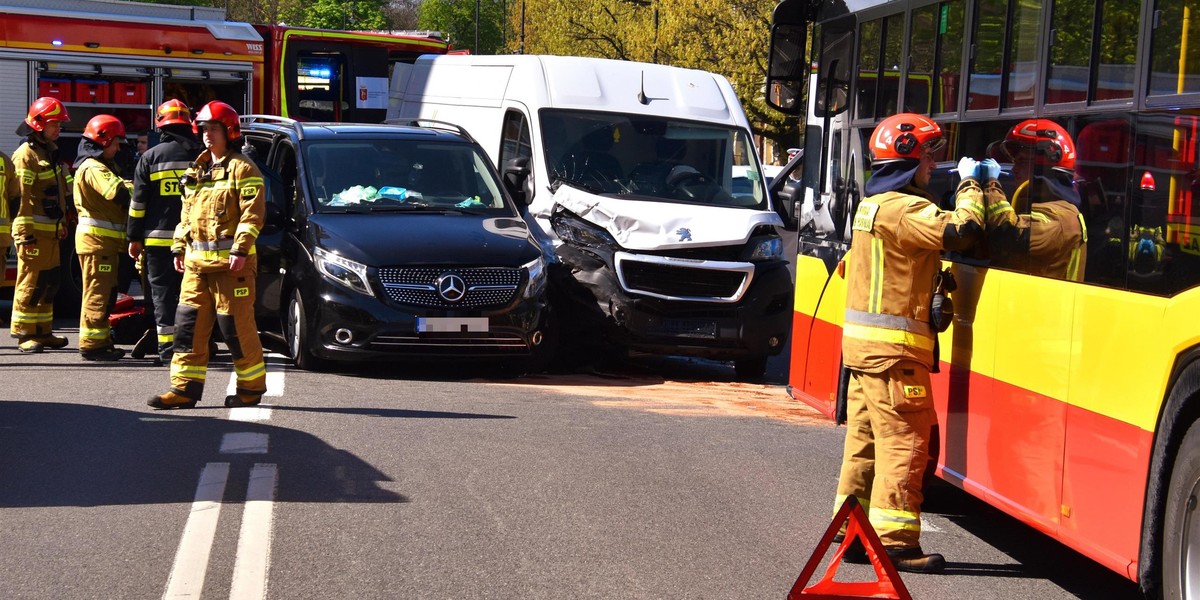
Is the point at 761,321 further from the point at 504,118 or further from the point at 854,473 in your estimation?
the point at 854,473

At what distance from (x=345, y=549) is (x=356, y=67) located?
15.8m

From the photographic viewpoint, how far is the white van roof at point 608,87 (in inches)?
512

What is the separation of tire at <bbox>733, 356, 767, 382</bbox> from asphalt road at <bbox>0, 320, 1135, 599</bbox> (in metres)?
1.87

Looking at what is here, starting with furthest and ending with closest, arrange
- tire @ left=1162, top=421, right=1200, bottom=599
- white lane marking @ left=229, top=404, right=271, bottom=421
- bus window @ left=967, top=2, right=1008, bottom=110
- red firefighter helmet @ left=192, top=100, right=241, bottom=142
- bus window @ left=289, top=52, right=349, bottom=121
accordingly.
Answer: bus window @ left=289, top=52, right=349, bottom=121, red firefighter helmet @ left=192, top=100, right=241, bottom=142, white lane marking @ left=229, top=404, right=271, bottom=421, bus window @ left=967, top=2, right=1008, bottom=110, tire @ left=1162, top=421, right=1200, bottom=599

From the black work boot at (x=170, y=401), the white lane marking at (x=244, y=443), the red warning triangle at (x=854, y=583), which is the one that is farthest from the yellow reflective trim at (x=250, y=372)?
the red warning triangle at (x=854, y=583)

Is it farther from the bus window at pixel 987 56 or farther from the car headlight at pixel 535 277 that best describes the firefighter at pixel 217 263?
the bus window at pixel 987 56

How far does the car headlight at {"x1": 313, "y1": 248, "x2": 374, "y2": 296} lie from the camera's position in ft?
36.0

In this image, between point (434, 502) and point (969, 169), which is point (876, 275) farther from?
point (434, 502)

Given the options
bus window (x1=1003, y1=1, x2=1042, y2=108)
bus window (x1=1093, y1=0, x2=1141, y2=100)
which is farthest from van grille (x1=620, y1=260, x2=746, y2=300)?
bus window (x1=1093, y1=0, x2=1141, y2=100)

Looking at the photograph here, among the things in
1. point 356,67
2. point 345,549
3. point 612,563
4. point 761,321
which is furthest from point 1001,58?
point 356,67

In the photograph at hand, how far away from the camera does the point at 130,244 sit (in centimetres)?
1070

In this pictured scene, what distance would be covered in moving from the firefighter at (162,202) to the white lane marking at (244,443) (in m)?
2.56

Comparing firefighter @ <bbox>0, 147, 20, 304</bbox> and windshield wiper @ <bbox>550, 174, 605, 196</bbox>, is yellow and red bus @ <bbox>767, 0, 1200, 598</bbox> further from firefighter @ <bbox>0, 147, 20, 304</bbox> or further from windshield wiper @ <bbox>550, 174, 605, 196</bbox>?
firefighter @ <bbox>0, 147, 20, 304</bbox>

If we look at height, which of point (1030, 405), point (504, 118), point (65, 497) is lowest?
point (65, 497)
